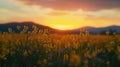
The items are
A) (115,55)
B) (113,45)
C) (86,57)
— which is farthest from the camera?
(113,45)

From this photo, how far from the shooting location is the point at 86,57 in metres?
9.05

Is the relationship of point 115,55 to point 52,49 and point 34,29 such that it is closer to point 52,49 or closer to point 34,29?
point 52,49

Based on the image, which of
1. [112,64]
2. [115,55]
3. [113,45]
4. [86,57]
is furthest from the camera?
[113,45]

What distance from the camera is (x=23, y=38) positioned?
11.9m

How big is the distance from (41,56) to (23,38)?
7.27 ft

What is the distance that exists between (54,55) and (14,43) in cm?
196

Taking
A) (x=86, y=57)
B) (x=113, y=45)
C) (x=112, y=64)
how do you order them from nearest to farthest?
(x=86, y=57), (x=112, y=64), (x=113, y=45)

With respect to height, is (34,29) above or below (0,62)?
above

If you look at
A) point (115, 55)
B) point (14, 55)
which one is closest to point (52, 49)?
point (14, 55)

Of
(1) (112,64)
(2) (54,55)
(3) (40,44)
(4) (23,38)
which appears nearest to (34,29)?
(4) (23,38)

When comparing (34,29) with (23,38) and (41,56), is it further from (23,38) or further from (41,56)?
(41,56)

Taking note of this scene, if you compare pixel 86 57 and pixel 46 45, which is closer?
pixel 86 57

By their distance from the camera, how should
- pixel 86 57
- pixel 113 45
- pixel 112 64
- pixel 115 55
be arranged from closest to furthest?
pixel 86 57, pixel 112 64, pixel 115 55, pixel 113 45

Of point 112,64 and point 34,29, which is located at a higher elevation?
point 34,29
